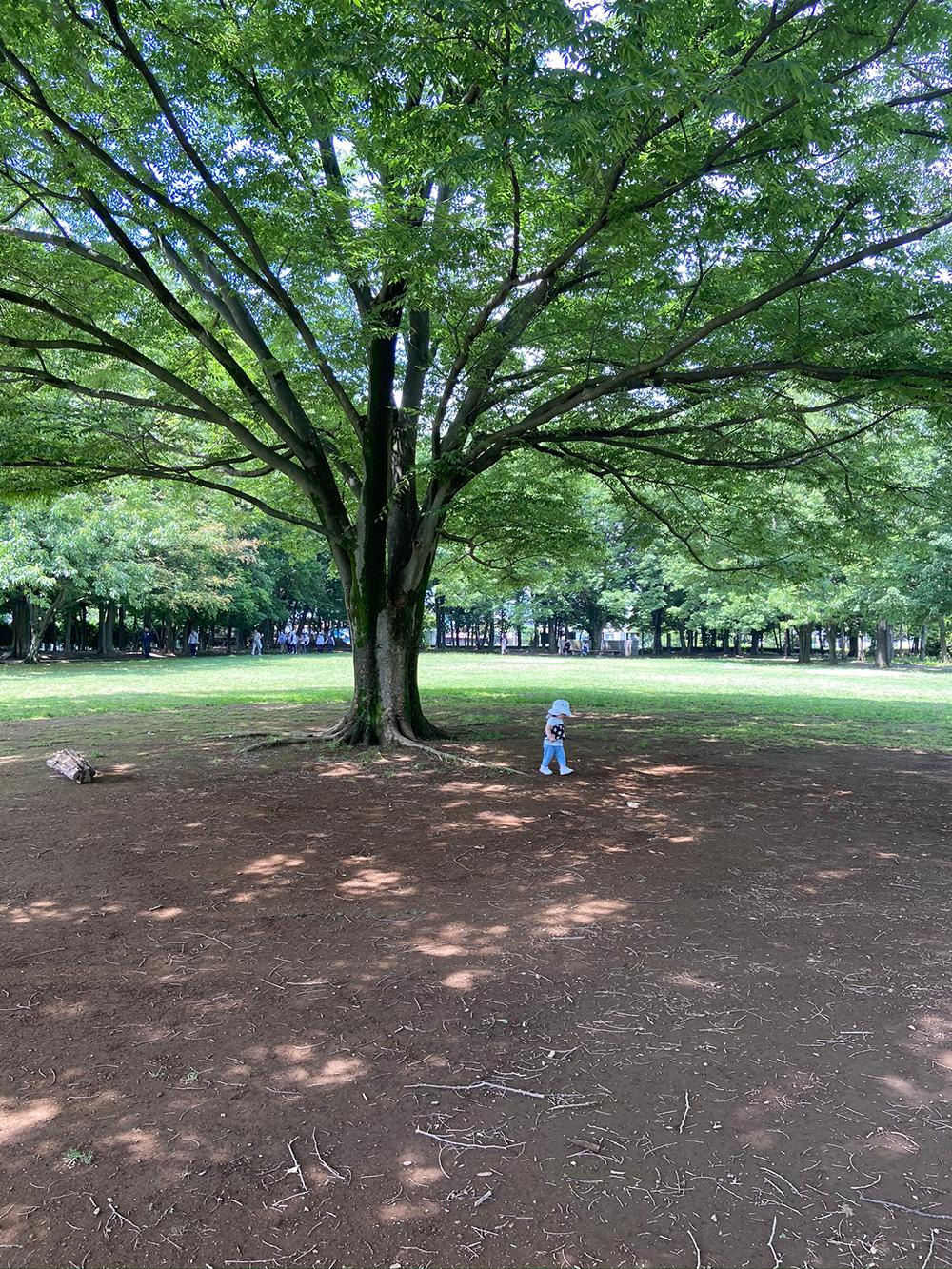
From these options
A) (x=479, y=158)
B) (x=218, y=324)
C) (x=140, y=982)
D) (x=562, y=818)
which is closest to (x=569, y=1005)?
(x=140, y=982)

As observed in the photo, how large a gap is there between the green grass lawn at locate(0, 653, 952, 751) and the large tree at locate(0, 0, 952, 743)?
17.0ft

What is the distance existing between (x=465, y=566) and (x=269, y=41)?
12.6 metres

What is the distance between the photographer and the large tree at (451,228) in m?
5.06

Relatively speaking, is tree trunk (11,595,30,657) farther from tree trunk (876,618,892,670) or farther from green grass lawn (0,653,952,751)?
tree trunk (876,618,892,670)

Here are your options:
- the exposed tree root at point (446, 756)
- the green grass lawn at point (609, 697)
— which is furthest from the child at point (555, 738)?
the green grass lawn at point (609, 697)

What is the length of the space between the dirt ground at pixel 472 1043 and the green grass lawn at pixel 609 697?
23.1 feet

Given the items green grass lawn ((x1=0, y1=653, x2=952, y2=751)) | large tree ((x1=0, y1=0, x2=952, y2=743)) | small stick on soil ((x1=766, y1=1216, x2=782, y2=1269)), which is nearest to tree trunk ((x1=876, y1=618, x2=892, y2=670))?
green grass lawn ((x1=0, y1=653, x2=952, y2=751))

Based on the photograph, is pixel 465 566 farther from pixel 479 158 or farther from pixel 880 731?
pixel 479 158

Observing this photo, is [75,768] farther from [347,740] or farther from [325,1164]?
[325,1164]

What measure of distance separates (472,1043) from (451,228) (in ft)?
19.8

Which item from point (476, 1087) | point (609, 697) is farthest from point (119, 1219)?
point (609, 697)

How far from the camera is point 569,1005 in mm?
3598

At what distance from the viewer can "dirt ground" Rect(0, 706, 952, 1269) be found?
226 cm

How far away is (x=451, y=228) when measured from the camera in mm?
6488
